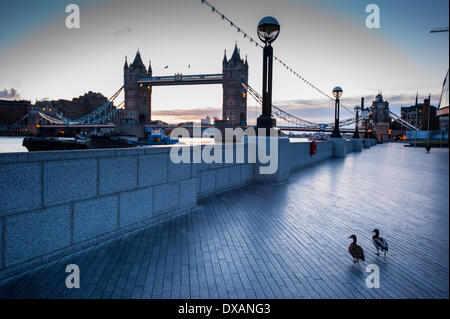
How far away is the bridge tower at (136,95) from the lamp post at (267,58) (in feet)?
326

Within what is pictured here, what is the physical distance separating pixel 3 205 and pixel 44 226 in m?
0.53

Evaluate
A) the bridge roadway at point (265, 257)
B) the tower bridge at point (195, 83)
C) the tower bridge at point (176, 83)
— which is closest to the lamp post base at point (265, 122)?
the bridge roadway at point (265, 257)

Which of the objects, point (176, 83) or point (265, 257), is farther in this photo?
point (176, 83)

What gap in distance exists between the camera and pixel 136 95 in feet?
349

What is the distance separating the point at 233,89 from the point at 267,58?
289 feet

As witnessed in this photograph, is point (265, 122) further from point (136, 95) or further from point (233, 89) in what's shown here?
point (136, 95)

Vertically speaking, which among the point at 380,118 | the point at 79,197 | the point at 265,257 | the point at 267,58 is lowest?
the point at 265,257

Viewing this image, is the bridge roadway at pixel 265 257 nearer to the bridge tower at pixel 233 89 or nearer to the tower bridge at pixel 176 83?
the tower bridge at pixel 176 83

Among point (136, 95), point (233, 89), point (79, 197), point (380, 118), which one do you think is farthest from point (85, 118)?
point (79, 197)

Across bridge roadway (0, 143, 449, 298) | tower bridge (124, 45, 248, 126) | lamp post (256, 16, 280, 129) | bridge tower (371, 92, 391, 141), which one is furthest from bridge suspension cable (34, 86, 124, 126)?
bridge roadway (0, 143, 449, 298)

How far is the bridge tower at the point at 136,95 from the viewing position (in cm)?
10406

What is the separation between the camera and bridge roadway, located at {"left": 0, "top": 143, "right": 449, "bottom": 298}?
279cm
